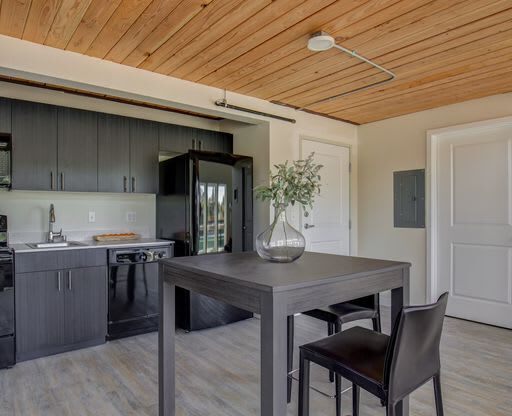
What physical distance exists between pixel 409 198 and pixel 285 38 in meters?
2.73

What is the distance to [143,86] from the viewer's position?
3.08 metres

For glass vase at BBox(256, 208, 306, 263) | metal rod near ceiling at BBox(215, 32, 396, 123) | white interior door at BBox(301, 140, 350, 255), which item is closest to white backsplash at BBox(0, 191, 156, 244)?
metal rod near ceiling at BBox(215, 32, 396, 123)

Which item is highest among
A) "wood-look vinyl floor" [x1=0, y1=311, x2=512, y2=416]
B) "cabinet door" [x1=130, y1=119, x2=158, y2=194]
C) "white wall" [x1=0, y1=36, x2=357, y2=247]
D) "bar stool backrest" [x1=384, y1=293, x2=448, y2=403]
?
"white wall" [x1=0, y1=36, x2=357, y2=247]

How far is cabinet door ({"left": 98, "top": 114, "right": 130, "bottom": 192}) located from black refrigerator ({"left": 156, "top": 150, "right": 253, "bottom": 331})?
1.38ft

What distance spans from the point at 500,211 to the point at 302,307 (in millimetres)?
3311

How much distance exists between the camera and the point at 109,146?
142 inches

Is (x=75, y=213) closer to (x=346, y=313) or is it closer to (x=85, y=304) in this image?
(x=85, y=304)

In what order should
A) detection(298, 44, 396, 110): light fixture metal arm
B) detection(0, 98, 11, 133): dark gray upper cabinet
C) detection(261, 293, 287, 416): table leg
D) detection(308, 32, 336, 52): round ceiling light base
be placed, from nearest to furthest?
detection(261, 293, 287, 416): table leg, detection(308, 32, 336, 52): round ceiling light base, detection(298, 44, 396, 110): light fixture metal arm, detection(0, 98, 11, 133): dark gray upper cabinet

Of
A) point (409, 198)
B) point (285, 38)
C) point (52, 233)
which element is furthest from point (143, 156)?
point (409, 198)

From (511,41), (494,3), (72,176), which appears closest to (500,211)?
(511,41)

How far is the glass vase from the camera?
1872 millimetres

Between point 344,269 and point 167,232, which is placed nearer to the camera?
point 344,269

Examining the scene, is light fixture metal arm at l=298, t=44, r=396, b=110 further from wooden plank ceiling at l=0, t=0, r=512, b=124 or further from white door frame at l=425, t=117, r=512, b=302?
white door frame at l=425, t=117, r=512, b=302

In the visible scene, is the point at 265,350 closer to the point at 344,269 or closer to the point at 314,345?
the point at 314,345
